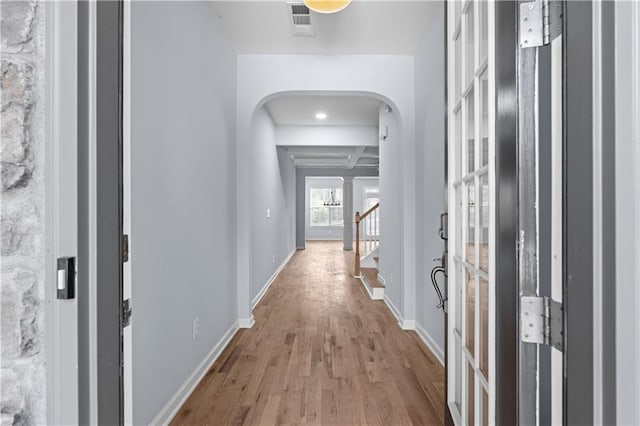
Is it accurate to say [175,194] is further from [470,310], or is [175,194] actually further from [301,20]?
[301,20]

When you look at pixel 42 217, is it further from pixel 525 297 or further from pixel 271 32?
pixel 271 32

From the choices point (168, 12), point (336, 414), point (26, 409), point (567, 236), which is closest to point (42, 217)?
point (26, 409)

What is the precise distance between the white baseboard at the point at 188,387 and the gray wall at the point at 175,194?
0.04 m

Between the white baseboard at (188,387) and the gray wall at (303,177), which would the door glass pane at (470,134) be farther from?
the gray wall at (303,177)

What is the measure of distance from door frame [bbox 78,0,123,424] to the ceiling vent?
6.42 feet

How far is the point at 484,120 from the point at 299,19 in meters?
2.01

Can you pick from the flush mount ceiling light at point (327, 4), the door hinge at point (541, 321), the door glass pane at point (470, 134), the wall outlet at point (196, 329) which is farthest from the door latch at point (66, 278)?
the flush mount ceiling light at point (327, 4)

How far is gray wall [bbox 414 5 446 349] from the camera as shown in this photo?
2.66m

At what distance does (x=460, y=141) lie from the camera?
1.50m

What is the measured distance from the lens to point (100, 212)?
76cm

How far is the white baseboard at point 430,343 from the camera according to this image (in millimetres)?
2624

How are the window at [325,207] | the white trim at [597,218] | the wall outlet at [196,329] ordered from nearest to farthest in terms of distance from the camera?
1. the white trim at [597,218]
2. the wall outlet at [196,329]
3. the window at [325,207]

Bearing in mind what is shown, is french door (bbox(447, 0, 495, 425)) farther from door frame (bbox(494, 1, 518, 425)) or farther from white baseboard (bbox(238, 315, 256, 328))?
white baseboard (bbox(238, 315, 256, 328))

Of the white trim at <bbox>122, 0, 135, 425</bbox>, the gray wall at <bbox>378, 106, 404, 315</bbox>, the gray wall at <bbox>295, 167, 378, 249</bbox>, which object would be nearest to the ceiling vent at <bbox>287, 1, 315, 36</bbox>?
the gray wall at <bbox>378, 106, 404, 315</bbox>
